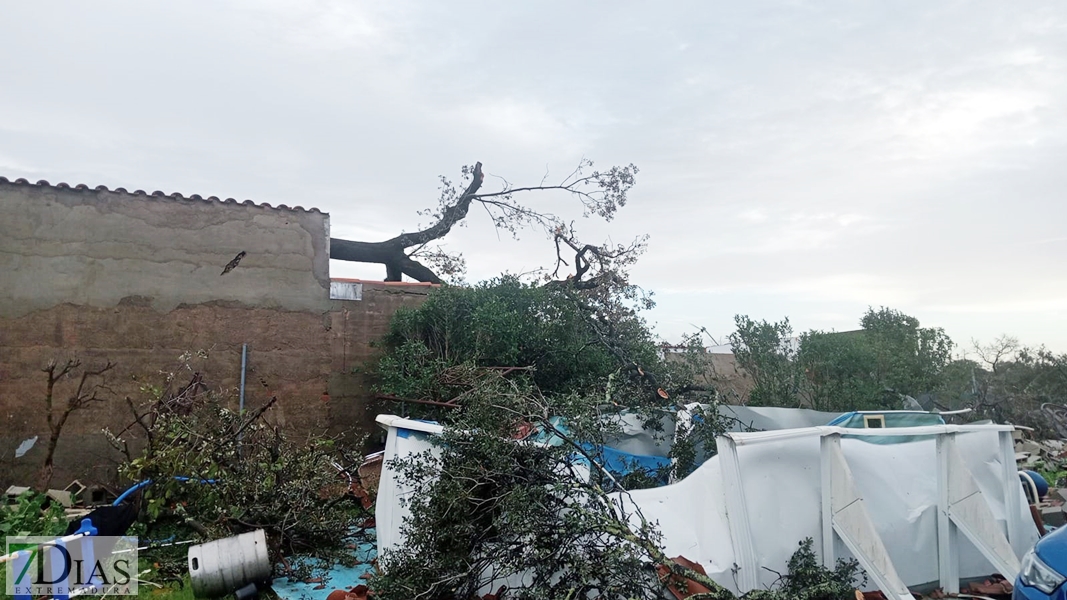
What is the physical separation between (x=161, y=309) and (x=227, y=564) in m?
4.82

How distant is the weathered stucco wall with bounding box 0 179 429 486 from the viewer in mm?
8711

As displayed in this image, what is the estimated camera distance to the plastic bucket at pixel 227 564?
5488 millimetres

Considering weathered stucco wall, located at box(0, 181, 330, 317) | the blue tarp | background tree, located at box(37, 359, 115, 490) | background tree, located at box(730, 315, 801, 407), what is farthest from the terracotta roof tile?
background tree, located at box(730, 315, 801, 407)

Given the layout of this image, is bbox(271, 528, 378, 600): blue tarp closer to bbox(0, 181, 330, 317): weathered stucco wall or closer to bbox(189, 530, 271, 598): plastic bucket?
bbox(189, 530, 271, 598): plastic bucket

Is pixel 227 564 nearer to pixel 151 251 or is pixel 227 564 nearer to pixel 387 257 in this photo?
pixel 151 251

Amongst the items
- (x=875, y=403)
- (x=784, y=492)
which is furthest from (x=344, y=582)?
(x=875, y=403)

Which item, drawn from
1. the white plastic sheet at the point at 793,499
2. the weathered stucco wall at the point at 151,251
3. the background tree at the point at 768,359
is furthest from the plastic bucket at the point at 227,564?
the background tree at the point at 768,359

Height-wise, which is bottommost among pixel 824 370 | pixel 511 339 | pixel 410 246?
pixel 824 370

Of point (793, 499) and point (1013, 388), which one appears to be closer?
point (793, 499)

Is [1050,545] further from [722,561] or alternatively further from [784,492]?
[722,561]

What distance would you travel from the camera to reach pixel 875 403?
1013 centimetres

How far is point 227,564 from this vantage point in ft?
18.2

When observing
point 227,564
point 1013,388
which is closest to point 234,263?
point 227,564

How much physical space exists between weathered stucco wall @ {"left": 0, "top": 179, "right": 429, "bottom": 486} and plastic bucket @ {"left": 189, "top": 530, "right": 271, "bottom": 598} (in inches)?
165
